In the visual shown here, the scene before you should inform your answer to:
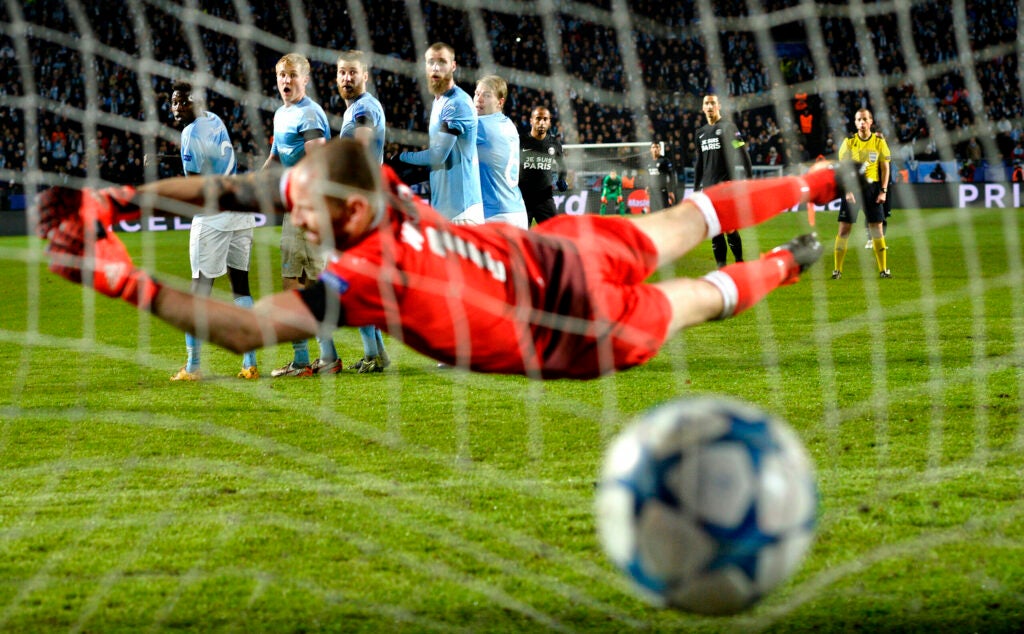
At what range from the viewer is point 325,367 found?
6.77 metres

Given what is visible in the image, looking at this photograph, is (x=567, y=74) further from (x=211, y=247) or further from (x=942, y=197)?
(x=211, y=247)

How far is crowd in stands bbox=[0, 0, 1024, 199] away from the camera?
1730cm

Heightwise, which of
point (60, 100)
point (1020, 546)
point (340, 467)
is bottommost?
point (1020, 546)

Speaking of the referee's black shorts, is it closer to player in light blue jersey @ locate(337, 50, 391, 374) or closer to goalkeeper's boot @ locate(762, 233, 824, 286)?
player in light blue jersey @ locate(337, 50, 391, 374)

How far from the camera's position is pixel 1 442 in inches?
200

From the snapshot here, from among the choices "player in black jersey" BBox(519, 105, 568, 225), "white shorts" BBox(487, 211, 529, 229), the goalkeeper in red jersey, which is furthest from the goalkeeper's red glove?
"player in black jersey" BBox(519, 105, 568, 225)

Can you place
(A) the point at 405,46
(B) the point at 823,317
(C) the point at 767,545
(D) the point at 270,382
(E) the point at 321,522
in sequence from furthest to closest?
(A) the point at 405,46 → (B) the point at 823,317 → (D) the point at 270,382 → (E) the point at 321,522 → (C) the point at 767,545

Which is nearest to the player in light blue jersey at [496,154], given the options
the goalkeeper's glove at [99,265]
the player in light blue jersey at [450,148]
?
the player in light blue jersey at [450,148]

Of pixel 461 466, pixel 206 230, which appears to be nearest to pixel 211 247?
pixel 206 230

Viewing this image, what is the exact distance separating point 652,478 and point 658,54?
19381 millimetres

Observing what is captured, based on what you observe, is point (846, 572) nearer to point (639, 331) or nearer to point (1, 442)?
point (639, 331)

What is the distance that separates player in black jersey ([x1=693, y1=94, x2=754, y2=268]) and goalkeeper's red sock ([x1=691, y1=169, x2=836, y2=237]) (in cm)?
651

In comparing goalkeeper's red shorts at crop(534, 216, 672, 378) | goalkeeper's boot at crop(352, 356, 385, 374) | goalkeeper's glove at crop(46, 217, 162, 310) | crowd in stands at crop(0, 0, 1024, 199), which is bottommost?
goalkeeper's boot at crop(352, 356, 385, 374)

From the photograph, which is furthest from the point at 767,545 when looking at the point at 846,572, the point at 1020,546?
the point at 1020,546
